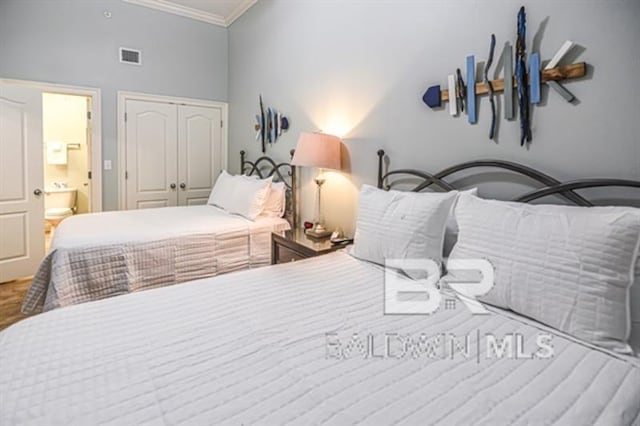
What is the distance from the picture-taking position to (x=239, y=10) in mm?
4477

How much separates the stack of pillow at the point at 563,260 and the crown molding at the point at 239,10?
3.72 m

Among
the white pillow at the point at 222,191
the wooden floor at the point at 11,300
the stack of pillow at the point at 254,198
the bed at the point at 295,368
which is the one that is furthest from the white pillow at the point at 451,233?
the wooden floor at the point at 11,300

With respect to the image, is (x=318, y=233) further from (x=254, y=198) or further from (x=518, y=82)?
(x=518, y=82)

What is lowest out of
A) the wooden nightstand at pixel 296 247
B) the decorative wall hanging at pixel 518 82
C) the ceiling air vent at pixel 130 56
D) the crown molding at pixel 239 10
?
the wooden nightstand at pixel 296 247

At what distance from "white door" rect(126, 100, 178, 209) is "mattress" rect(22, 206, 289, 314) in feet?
3.57

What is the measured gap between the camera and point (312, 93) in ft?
10.8

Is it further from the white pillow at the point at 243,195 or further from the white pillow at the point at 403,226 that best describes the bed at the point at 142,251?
the white pillow at the point at 403,226

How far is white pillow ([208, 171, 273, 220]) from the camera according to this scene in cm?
334

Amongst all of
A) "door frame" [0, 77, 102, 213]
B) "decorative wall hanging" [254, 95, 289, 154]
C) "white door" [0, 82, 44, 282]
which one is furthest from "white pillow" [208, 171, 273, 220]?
"white door" [0, 82, 44, 282]

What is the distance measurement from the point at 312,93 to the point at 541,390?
285cm

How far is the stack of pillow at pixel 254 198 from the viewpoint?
11.0 ft

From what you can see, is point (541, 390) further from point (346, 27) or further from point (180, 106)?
point (180, 106)

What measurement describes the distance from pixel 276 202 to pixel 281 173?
46cm

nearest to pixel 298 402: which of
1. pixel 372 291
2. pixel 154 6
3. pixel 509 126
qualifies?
pixel 372 291
